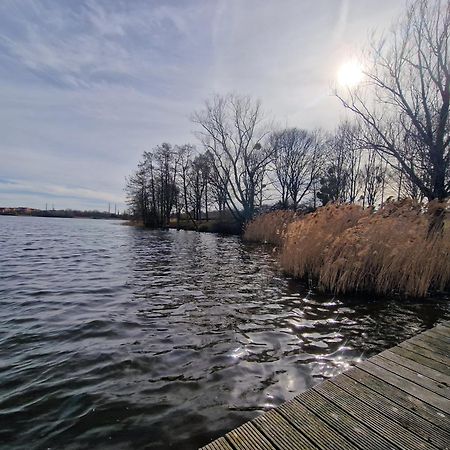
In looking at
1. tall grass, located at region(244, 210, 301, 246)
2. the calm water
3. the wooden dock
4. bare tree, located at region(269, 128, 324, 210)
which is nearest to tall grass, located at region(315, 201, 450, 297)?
the calm water

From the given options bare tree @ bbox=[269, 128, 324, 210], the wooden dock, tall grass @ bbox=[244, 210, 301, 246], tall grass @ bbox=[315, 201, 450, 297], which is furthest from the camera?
bare tree @ bbox=[269, 128, 324, 210]

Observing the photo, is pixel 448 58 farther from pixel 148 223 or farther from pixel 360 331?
pixel 148 223

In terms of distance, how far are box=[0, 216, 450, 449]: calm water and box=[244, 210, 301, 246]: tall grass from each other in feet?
36.9

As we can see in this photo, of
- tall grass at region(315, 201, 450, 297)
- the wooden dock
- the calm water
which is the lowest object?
the calm water

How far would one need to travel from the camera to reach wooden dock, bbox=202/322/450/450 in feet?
5.82

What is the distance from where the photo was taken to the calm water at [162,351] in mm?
2453

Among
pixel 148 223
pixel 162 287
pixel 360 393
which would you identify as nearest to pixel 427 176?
pixel 162 287

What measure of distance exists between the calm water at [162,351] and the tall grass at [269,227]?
11.2 m

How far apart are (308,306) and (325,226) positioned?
2.96 meters

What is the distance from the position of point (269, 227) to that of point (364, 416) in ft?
58.3

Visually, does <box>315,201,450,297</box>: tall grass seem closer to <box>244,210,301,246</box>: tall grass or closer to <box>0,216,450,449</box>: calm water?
<box>0,216,450,449</box>: calm water

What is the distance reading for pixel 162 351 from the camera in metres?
3.73

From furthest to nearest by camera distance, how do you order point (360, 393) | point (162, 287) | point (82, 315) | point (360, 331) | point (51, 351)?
point (162, 287)
point (82, 315)
point (360, 331)
point (51, 351)
point (360, 393)

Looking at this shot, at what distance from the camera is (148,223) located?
1764 inches
